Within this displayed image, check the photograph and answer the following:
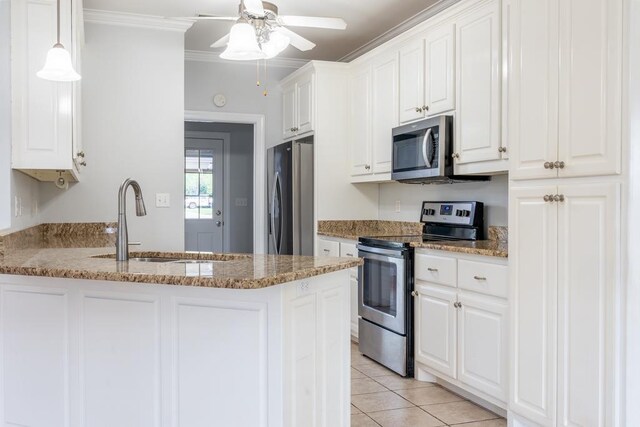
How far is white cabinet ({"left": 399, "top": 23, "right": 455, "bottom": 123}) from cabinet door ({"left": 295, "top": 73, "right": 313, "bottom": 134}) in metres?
1.01

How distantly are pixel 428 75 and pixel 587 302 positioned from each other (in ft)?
6.70

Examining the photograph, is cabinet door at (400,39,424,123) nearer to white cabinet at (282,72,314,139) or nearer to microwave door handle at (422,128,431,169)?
microwave door handle at (422,128,431,169)

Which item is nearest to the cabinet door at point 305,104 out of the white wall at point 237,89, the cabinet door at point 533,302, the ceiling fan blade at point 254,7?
the white wall at point 237,89

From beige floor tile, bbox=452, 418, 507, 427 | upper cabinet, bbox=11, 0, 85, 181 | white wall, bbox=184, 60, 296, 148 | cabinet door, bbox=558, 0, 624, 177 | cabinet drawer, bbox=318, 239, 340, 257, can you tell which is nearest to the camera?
cabinet door, bbox=558, 0, 624, 177

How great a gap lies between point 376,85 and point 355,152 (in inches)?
24.5

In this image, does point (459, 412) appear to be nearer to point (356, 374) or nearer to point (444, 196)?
point (356, 374)

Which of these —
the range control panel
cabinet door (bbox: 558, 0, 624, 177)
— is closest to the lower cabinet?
the range control panel

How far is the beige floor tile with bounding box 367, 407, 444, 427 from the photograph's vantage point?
2.80 meters

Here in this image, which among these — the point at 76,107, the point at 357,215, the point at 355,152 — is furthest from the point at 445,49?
the point at 76,107

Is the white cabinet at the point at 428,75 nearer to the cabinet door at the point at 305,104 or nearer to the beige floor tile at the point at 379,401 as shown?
the cabinet door at the point at 305,104

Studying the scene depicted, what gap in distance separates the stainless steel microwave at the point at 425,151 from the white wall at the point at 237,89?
1.83m

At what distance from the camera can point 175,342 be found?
2.02m

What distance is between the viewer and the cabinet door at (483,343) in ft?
9.05

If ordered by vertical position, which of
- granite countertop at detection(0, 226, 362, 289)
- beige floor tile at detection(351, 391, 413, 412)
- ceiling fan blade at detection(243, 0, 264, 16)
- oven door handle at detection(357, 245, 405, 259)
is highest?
ceiling fan blade at detection(243, 0, 264, 16)
